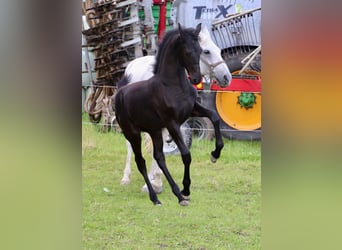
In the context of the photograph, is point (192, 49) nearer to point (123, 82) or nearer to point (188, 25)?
point (188, 25)

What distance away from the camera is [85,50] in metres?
1.79

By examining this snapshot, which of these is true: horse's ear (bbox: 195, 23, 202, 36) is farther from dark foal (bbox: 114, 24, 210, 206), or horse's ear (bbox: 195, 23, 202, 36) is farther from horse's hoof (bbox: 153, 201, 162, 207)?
horse's hoof (bbox: 153, 201, 162, 207)

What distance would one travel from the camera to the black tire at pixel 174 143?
1.80 m

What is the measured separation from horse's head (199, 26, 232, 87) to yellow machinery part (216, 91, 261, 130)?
46mm

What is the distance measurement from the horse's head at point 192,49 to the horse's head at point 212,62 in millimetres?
18

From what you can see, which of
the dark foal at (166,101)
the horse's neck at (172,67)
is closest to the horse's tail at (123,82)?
the dark foal at (166,101)

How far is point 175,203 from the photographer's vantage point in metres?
1.81

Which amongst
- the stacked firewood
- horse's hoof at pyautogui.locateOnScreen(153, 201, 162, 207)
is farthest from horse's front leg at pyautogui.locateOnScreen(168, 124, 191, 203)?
Result: the stacked firewood
